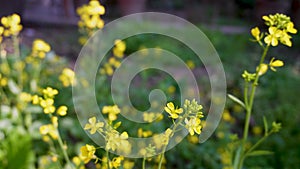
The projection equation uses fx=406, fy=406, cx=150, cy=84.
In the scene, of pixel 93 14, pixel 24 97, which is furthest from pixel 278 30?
pixel 24 97

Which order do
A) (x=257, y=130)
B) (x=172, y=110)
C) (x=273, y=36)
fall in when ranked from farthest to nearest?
1. (x=257, y=130)
2. (x=273, y=36)
3. (x=172, y=110)

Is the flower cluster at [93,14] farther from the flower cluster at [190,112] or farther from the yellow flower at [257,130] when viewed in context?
the yellow flower at [257,130]

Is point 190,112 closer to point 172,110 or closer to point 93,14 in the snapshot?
point 172,110

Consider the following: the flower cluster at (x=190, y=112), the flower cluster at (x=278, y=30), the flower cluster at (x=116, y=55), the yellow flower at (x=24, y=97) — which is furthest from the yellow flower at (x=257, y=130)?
the flower cluster at (x=190, y=112)

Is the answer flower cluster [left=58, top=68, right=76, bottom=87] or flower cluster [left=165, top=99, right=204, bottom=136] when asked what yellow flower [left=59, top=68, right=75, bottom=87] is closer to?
flower cluster [left=58, top=68, right=76, bottom=87]

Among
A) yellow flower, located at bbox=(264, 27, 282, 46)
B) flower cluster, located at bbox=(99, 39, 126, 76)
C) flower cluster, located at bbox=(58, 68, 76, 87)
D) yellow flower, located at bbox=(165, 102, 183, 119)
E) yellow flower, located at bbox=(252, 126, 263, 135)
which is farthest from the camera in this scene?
yellow flower, located at bbox=(252, 126, 263, 135)

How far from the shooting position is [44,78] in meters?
2.27

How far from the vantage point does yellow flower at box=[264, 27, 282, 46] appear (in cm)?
78

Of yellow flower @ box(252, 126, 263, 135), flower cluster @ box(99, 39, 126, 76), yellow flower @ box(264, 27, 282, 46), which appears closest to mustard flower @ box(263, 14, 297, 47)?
yellow flower @ box(264, 27, 282, 46)

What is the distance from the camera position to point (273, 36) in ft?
2.59

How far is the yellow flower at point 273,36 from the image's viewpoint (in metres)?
0.78

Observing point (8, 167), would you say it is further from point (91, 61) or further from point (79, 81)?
point (91, 61)

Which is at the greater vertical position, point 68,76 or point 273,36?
point 68,76

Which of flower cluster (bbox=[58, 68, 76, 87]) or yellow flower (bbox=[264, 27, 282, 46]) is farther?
flower cluster (bbox=[58, 68, 76, 87])
